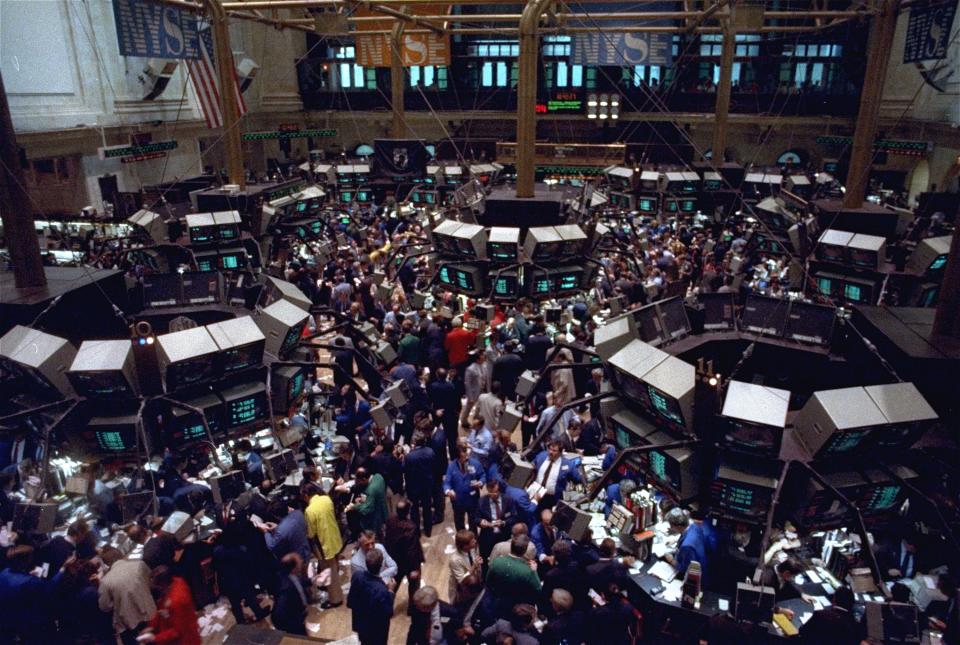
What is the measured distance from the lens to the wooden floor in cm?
693

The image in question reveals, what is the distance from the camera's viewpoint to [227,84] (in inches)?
639

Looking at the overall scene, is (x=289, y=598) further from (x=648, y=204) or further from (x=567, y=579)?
(x=648, y=204)

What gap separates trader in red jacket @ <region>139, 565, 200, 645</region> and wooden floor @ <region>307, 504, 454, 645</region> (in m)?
1.44

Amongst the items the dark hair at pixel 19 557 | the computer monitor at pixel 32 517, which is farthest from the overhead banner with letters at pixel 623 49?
the dark hair at pixel 19 557

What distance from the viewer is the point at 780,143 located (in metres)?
29.6

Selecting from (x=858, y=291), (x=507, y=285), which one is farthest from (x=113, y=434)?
(x=858, y=291)

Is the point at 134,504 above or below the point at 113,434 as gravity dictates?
below

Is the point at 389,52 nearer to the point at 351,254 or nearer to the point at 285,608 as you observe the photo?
the point at 351,254

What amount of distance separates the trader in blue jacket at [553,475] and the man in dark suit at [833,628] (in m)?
2.74

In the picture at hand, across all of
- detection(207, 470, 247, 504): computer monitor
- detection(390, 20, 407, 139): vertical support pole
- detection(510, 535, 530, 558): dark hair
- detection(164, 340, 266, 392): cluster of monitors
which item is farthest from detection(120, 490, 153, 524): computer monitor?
detection(390, 20, 407, 139): vertical support pole

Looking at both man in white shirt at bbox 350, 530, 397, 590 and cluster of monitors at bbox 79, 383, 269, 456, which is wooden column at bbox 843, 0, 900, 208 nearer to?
man in white shirt at bbox 350, 530, 397, 590

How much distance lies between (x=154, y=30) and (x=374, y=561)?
13.9 m

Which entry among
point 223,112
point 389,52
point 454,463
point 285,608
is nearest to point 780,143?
point 389,52

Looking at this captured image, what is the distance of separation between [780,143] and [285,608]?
30089 mm
